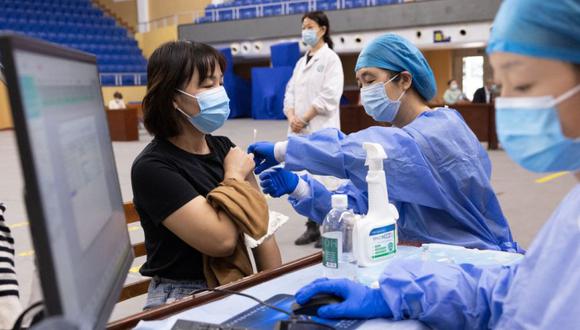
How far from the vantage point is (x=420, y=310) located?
1250 mm

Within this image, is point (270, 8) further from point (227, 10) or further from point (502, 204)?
point (502, 204)

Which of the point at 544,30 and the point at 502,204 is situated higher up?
the point at 544,30

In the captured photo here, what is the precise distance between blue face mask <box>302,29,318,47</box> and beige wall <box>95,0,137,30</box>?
18.4 metres

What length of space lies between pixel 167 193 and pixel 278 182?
1.38 ft

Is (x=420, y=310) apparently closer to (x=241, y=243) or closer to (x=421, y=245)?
(x=421, y=245)

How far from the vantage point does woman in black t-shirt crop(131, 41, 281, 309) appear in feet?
5.55

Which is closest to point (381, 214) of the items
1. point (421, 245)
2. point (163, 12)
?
point (421, 245)

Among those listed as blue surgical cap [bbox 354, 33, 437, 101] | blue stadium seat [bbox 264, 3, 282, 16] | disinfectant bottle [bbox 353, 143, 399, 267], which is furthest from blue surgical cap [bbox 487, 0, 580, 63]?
blue stadium seat [bbox 264, 3, 282, 16]

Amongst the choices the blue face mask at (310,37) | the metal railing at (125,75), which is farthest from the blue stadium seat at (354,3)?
the blue face mask at (310,37)

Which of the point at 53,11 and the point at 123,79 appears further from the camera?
the point at 53,11

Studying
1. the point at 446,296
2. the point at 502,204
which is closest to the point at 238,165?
the point at 446,296

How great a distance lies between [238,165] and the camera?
183 centimetres

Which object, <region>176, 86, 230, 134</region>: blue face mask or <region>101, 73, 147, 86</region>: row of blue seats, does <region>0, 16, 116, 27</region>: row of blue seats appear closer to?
<region>101, 73, 147, 86</region>: row of blue seats

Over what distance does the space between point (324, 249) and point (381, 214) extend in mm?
167
